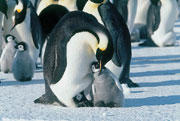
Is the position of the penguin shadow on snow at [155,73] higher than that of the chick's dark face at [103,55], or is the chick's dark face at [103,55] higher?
the chick's dark face at [103,55]

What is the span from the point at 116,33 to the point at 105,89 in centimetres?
135

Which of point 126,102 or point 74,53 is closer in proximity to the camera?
point 74,53

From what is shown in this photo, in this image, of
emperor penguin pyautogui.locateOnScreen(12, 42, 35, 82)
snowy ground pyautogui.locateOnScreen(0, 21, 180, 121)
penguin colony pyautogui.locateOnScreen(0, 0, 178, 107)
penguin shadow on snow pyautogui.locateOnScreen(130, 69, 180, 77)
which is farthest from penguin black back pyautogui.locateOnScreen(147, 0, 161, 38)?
emperor penguin pyautogui.locateOnScreen(12, 42, 35, 82)

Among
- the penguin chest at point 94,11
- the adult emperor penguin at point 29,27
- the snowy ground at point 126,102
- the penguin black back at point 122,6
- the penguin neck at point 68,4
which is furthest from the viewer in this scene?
the penguin black back at point 122,6

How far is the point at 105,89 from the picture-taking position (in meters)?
5.45

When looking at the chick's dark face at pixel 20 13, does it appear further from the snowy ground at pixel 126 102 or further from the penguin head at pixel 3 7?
the snowy ground at pixel 126 102

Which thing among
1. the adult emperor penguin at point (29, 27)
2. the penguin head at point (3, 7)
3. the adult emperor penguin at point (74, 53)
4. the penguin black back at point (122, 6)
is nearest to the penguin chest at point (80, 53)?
the adult emperor penguin at point (74, 53)

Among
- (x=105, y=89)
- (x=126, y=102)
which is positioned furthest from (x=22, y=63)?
(x=105, y=89)

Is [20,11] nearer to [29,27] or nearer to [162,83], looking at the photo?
[29,27]

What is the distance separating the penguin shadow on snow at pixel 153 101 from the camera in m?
5.81

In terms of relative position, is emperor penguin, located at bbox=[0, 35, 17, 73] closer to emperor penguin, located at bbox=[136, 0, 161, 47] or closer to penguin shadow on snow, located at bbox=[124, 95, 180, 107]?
penguin shadow on snow, located at bbox=[124, 95, 180, 107]

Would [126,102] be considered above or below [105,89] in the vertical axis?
below

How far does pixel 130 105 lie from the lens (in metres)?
5.76

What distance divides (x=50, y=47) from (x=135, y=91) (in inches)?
56.4
